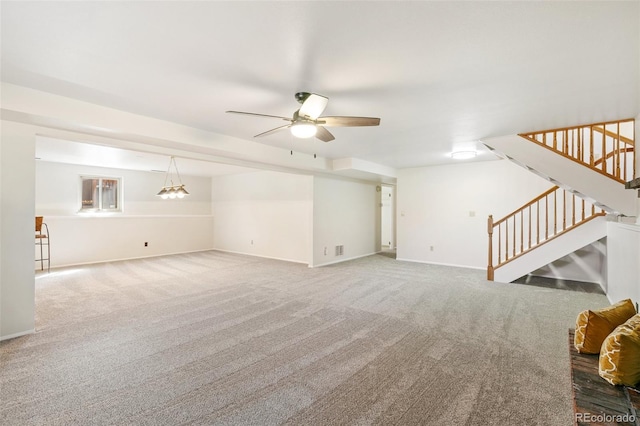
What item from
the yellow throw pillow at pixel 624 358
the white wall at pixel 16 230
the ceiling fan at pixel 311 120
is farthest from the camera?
the white wall at pixel 16 230

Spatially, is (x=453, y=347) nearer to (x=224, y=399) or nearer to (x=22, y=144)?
(x=224, y=399)

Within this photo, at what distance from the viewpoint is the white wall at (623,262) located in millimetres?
2889

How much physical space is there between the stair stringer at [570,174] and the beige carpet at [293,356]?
59.0 inches

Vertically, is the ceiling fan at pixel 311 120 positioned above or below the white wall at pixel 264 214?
above

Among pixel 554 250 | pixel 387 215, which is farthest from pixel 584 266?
pixel 387 215

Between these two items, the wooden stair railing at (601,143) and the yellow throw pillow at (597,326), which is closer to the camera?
the yellow throw pillow at (597,326)

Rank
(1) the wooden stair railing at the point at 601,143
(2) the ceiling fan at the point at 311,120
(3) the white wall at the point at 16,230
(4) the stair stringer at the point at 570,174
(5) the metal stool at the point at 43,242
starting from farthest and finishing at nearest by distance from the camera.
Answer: (5) the metal stool at the point at 43,242
(1) the wooden stair railing at the point at 601,143
(4) the stair stringer at the point at 570,174
(3) the white wall at the point at 16,230
(2) the ceiling fan at the point at 311,120

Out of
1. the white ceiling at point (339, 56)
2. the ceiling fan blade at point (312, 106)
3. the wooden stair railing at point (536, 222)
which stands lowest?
the wooden stair railing at point (536, 222)

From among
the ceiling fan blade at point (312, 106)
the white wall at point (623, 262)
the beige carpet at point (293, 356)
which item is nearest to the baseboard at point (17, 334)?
the beige carpet at point (293, 356)

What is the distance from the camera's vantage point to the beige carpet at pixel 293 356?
6.00ft

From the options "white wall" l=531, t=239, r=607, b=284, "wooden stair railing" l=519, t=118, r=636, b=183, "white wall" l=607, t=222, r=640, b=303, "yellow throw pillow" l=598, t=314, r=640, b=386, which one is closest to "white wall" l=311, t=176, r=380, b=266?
"wooden stair railing" l=519, t=118, r=636, b=183

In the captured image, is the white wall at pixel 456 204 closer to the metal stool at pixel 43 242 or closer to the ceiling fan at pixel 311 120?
the ceiling fan at pixel 311 120

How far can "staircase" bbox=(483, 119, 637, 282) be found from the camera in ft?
12.2

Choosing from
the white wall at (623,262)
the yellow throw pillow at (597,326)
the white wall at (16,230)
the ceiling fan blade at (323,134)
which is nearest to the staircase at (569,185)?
the white wall at (623,262)
